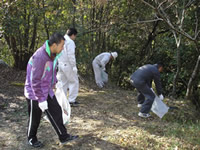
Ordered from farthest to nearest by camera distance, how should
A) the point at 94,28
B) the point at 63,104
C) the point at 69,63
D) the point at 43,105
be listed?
the point at 94,28, the point at 69,63, the point at 63,104, the point at 43,105

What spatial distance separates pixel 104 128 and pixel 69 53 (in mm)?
2002

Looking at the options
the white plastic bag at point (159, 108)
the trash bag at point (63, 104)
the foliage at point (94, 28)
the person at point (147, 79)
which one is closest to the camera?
the trash bag at point (63, 104)

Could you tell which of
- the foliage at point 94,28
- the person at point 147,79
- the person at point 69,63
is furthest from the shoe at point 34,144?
the foliage at point 94,28

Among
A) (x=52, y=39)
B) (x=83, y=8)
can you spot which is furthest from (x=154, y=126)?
(x=83, y=8)

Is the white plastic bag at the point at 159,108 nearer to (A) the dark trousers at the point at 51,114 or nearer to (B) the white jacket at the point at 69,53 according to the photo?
(B) the white jacket at the point at 69,53

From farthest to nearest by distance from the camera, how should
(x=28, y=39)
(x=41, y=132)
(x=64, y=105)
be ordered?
(x=28, y=39) < (x=41, y=132) < (x=64, y=105)

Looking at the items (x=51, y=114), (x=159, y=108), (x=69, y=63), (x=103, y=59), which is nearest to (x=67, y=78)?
(x=69, y=63)

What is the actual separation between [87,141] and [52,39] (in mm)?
1771

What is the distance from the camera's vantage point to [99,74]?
27.6 feet

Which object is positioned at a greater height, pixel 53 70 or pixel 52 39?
pixel 52 39

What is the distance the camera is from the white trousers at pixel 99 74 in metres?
8.27

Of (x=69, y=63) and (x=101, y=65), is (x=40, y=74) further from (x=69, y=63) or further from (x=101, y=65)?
(x=101, y=65)

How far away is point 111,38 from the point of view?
12.1 m

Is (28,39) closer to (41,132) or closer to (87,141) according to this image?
(41,132)
